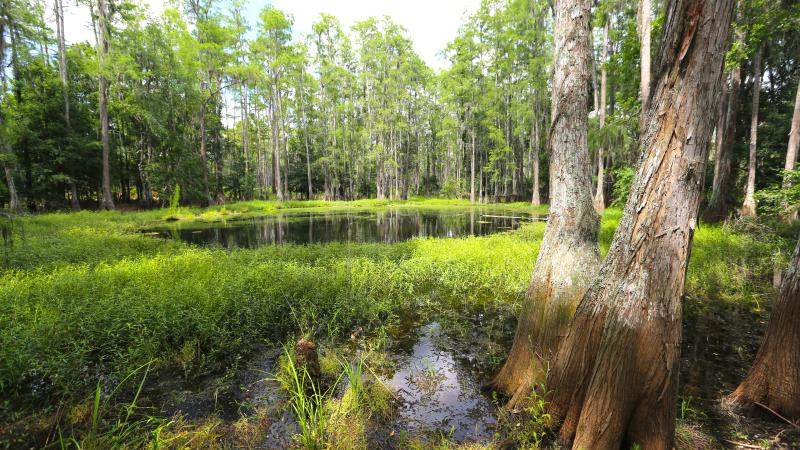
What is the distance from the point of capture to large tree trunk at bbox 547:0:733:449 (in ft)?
7.34

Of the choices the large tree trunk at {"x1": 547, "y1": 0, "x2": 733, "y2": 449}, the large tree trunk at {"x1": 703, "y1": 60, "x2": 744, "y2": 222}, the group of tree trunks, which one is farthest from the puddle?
the large tree trunk at {"x1": 703, "y1": 60, "x2": 744, "y2": 222}

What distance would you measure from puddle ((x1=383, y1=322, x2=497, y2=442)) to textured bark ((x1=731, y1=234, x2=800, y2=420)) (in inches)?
107

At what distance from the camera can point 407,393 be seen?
393 centimetres

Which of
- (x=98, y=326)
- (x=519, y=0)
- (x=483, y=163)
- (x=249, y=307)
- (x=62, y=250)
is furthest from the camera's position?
(x=483, y=163)

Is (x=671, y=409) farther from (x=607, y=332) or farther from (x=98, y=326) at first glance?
(x=98, y=326)

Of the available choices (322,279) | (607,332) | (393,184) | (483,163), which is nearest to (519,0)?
(483,163)

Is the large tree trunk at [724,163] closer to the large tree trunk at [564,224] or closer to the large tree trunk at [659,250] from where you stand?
the large tree trunk at [564,224]

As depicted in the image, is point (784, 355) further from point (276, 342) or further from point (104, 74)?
point (104, 74)

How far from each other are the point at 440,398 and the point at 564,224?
2630mm

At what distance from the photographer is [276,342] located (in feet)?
16.9

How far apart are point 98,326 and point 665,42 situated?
293 inches

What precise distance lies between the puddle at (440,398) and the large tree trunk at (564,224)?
0.42 m

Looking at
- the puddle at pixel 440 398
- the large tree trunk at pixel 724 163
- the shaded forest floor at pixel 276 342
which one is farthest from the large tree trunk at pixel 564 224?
the large tree trunk at pixel 724 163

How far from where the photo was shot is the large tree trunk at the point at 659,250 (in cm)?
224
